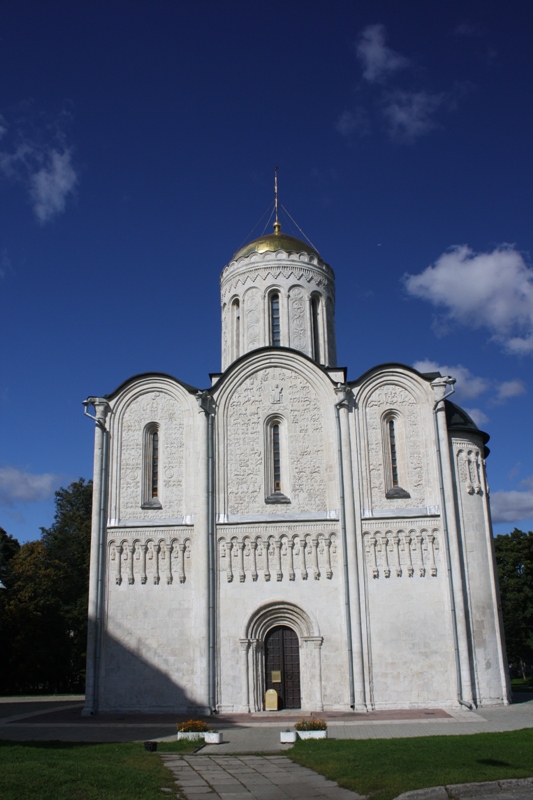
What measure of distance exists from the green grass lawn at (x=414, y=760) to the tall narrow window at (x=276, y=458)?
920 centimetres

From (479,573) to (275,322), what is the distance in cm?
1089

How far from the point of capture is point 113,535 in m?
20.6

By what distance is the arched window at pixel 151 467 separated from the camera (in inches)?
827

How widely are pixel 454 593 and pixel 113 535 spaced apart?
1003cm

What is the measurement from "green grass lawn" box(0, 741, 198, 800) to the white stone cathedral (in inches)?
295

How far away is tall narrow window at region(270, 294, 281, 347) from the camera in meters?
24.3

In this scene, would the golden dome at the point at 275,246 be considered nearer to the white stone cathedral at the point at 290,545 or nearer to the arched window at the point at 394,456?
the white stone cathedral at the point at 290,545

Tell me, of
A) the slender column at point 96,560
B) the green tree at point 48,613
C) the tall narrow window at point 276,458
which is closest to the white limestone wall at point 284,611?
the tall narrow window at point 276,458

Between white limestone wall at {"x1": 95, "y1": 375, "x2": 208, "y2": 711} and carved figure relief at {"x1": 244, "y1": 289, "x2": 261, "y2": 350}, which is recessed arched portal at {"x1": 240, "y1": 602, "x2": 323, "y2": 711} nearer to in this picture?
white limestone wall at {"x1": 95, "y1": 375, "x2": 208, "y2": 711}

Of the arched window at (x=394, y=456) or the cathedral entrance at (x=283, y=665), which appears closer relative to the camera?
the cathedral entrance at (x=283, y=665)

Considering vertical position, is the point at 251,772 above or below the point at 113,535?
below

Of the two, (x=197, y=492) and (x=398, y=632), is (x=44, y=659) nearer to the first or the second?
(x=197, y=492)

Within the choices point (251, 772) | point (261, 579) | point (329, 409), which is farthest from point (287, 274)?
point (251, 772)

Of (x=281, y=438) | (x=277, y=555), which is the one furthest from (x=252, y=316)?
(x=277, y=555)
